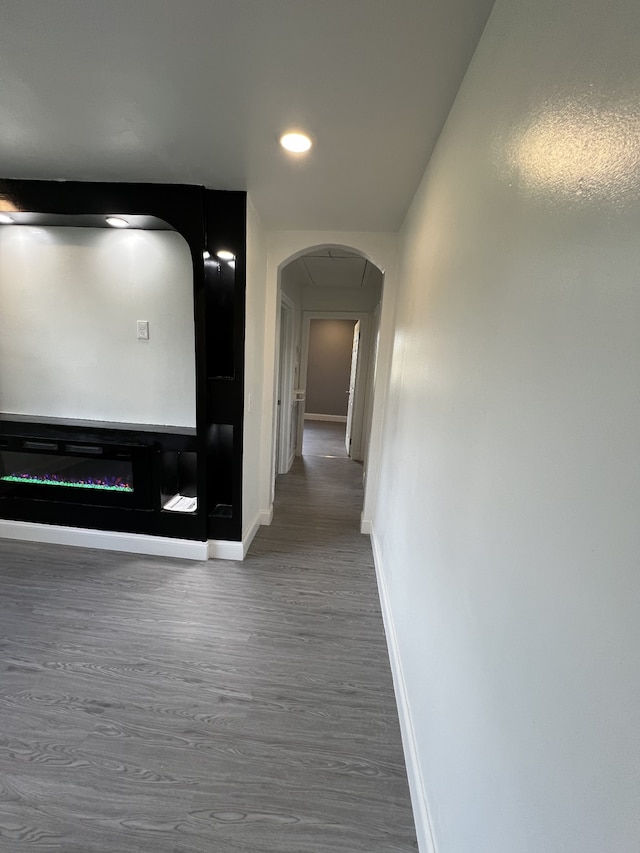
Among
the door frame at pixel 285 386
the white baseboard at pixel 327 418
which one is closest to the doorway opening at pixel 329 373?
the white baseboard at pixel 327 418

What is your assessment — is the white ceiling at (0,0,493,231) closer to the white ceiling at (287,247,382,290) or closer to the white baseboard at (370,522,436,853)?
the white ceiling at (287,247,382,290)

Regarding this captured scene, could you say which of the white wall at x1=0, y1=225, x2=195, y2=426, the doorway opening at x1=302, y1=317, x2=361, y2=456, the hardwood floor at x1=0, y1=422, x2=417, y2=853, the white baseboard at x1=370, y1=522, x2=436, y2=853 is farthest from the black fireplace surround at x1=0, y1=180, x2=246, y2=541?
the doorway opening at x1=302, y1=317, x2=361, y2=456

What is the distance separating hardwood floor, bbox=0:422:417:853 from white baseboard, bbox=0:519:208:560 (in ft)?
0.42

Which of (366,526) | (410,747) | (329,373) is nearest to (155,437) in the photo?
(366,526)

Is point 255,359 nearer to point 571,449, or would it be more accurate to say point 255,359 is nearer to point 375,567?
point 375,567

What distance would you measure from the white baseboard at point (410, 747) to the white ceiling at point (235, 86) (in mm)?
2258

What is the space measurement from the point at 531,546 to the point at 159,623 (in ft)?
6.49

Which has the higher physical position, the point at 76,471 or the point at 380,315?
the point at 380,315

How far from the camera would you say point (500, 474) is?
0.76m

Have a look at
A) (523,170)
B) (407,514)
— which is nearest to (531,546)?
(523,170)

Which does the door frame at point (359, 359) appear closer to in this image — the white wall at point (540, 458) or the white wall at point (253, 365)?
the white wall at point (253, 365)

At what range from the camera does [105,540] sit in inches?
99.5

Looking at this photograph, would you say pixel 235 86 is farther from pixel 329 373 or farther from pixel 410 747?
pixel 329 373

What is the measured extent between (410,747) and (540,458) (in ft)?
4.18
